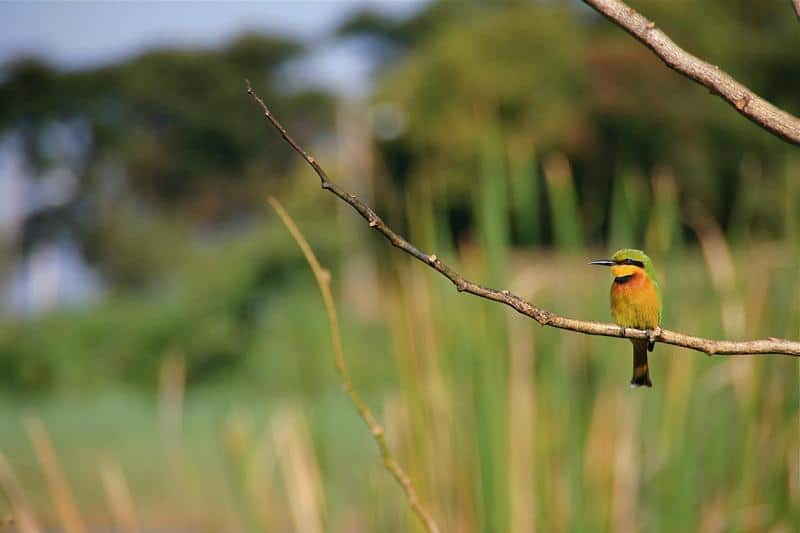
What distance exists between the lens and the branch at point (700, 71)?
1.42ft

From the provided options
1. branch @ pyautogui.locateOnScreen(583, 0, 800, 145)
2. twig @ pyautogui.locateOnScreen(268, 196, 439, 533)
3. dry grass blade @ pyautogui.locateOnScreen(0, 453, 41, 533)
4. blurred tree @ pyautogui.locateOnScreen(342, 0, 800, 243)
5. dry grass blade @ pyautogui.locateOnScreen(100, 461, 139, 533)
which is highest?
blurred tree @ pyautogui.locateOnScreen(342, 0, 800, 243)

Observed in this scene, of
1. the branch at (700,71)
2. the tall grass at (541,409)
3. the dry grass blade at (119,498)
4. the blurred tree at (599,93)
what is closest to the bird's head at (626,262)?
the branch at (700,71)

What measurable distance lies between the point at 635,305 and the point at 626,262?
1.0 inches

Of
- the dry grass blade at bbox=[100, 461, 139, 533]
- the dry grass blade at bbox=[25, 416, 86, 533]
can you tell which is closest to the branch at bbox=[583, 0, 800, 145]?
the dry grass blade at bbox=[25, 416, 86, 533]

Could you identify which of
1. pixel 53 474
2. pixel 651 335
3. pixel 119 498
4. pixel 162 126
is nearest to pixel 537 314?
pixel 651 335

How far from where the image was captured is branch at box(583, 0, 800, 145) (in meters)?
0.43

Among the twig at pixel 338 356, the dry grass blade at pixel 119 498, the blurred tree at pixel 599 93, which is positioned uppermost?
the blurred tree at pixel 599 93

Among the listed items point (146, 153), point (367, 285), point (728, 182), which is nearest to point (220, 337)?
point (367, 285)

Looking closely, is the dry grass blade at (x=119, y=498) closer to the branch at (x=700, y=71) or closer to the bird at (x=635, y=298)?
the bird at (x=635, y=298)

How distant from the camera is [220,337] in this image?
8734 millimetres

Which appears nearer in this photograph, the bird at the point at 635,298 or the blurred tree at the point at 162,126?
the bird at the point at 635,298

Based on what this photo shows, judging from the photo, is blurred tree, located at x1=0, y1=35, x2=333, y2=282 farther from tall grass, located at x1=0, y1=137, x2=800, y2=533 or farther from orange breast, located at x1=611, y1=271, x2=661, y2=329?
orange breast, located at x1=611, y1=271, x2=661, y2=329

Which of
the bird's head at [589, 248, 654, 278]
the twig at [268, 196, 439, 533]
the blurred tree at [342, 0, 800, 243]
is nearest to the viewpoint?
the bird's head at [589, 248, 654, 278]

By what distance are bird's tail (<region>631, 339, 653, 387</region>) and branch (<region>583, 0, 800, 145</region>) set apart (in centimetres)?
13
